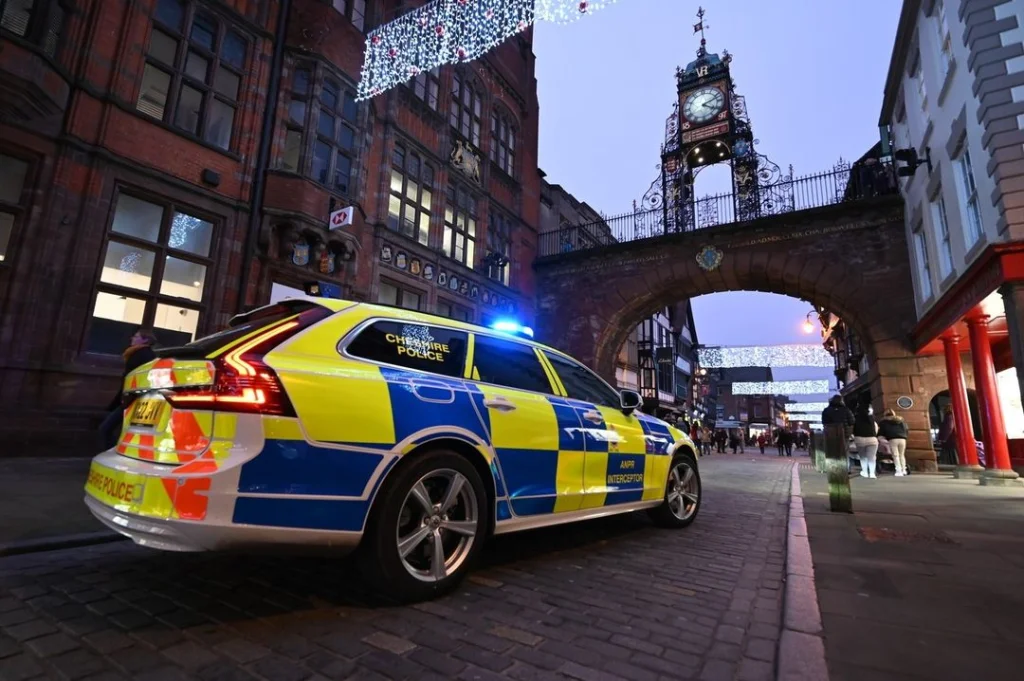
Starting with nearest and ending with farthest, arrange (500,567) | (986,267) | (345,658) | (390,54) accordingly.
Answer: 1. (345,658)
2. (500,567)
3. (986,267)
4. (390,54)

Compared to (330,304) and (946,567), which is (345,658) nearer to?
(330,304)

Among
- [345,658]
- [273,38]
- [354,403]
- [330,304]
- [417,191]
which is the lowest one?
[345,658]

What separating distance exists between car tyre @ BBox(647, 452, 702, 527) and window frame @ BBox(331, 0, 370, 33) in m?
12.2

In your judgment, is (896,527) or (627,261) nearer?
(896,527)

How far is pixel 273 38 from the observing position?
10438 millimetres

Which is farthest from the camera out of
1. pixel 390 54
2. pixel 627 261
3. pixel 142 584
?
pixel 627 261

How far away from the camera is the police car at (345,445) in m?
2.22

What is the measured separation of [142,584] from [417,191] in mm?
12703

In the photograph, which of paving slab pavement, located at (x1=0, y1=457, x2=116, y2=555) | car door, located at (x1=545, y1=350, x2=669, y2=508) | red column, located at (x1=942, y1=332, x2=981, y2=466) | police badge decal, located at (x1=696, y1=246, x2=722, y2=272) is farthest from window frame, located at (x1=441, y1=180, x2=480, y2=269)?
red column, located at (x1=942, y1=332, x2=981, y2=466)

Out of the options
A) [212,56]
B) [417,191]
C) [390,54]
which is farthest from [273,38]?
[417,191]

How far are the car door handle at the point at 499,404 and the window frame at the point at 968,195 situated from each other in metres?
11.1

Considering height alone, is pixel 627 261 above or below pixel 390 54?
below

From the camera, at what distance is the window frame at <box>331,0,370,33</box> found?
11984 millimetres

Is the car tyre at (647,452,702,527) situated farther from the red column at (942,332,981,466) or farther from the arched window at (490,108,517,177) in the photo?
the arched window at (490,108,517,177)
